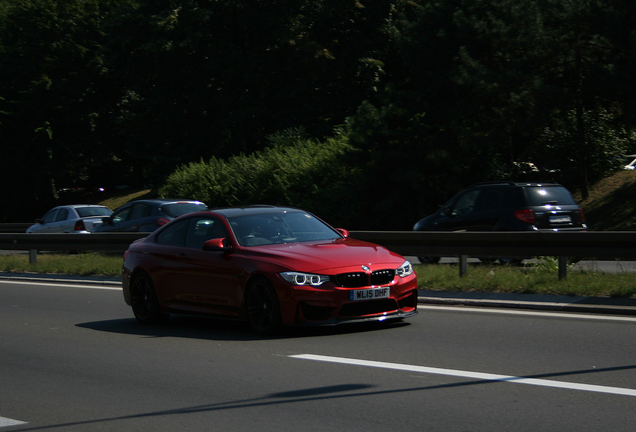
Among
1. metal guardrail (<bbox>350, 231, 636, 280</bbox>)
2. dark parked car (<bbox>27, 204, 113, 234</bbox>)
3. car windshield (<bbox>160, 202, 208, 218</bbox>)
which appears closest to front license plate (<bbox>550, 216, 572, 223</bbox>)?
metal guardrail (<bbox>350, 231, 636, 280</bbox>)

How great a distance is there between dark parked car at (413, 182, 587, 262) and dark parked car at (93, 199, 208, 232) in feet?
23.5

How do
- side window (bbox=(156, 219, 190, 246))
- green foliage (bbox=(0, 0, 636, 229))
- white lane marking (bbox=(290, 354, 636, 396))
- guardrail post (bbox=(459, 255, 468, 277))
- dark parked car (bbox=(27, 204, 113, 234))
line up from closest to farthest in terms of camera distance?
white lane marking (bbox=(290, 354, 636, 396))
side window (bbox=(156, 219, 190, 246))
guardrail post (bbox=(459, 255, 468, 277))
dark parked car (bbox=(27, 204, 113, 234))
green foliage (bbox=(0, 0, 636, 229))

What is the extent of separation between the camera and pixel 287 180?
3138 cm

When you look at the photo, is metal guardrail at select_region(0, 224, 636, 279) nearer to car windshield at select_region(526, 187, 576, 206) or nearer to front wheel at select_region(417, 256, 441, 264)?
front wheel at select_region(417, 256, 441, 264)

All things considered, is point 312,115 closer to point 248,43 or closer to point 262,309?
point 248,43

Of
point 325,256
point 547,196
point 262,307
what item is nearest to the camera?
point 325,256

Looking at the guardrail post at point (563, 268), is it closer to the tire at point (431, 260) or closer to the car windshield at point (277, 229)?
the car windshield at point (277, 229)

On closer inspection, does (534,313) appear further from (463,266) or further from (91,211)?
(91,211)

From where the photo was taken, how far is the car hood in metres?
8.98

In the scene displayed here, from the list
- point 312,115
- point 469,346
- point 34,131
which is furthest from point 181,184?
point 469,346

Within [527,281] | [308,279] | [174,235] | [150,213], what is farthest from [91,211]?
[308,279]

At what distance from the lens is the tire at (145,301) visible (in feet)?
35.6

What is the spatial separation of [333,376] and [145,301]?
15.0 feet

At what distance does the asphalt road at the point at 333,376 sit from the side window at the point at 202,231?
107 centimetres
